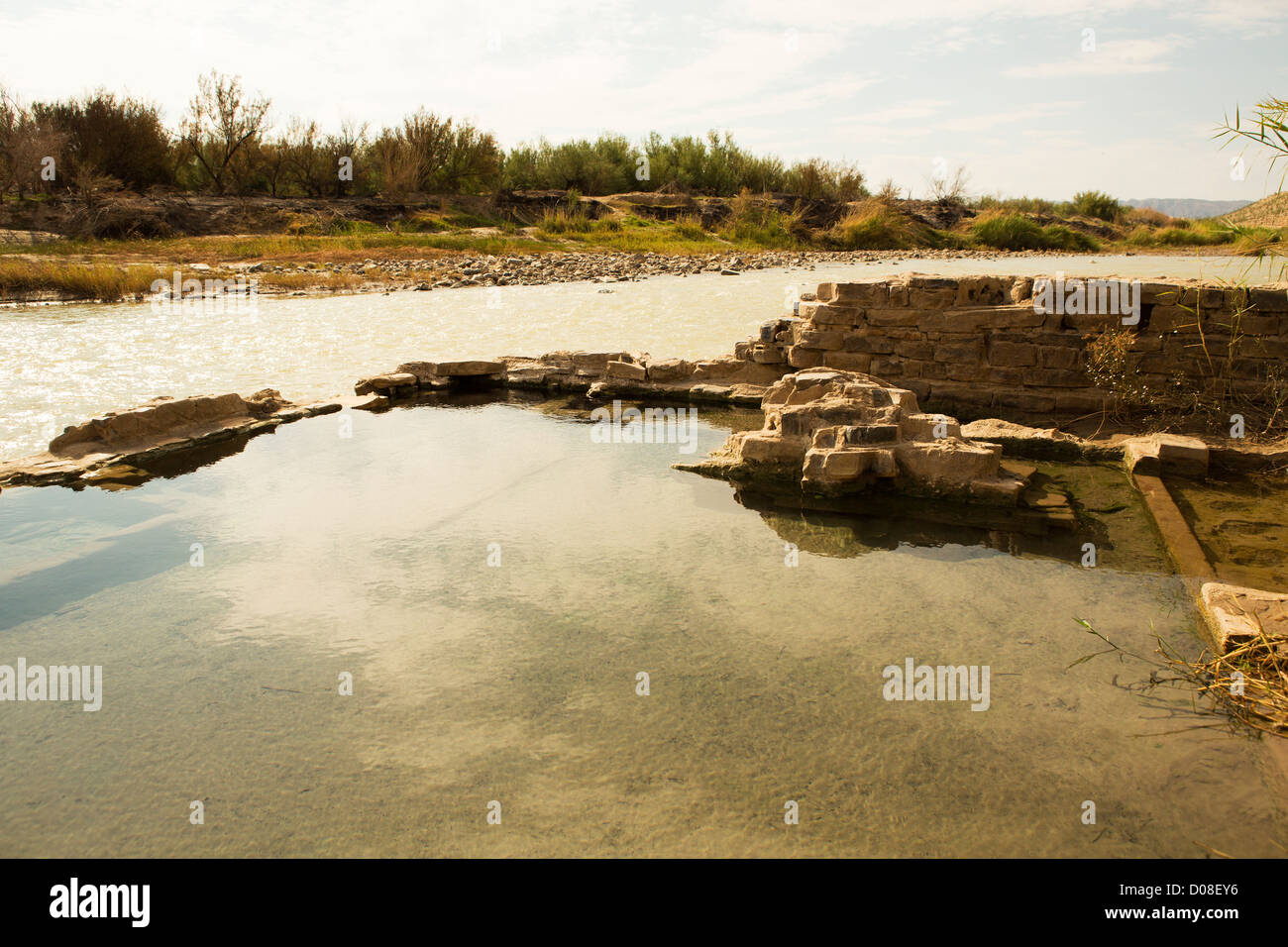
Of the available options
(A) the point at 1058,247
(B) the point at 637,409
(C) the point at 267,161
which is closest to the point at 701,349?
(B) the point at 637,409

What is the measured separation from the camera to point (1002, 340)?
7.30 meters

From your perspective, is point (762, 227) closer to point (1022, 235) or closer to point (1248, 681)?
point (1022, 235)

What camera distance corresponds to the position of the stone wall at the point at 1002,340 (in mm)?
6547

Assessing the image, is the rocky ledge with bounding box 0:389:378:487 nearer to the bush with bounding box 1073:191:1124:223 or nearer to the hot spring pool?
the hot spring pool

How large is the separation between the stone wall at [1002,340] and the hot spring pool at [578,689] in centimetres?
255

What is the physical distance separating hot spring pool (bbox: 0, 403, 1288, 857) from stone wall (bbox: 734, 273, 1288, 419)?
2553 mm

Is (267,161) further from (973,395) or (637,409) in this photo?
(973,395)

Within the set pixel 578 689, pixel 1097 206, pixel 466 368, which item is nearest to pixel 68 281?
pixel 466 368

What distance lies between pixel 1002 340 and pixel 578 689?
5775 millimetres

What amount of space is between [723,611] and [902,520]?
1.80m

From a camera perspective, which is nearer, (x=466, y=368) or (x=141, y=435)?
(x=141, y=435)

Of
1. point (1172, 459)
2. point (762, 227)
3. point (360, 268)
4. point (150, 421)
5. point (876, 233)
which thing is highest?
point (762, 227)

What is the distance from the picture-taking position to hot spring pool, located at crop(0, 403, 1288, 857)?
2545mm

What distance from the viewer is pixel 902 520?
16.8 ft
